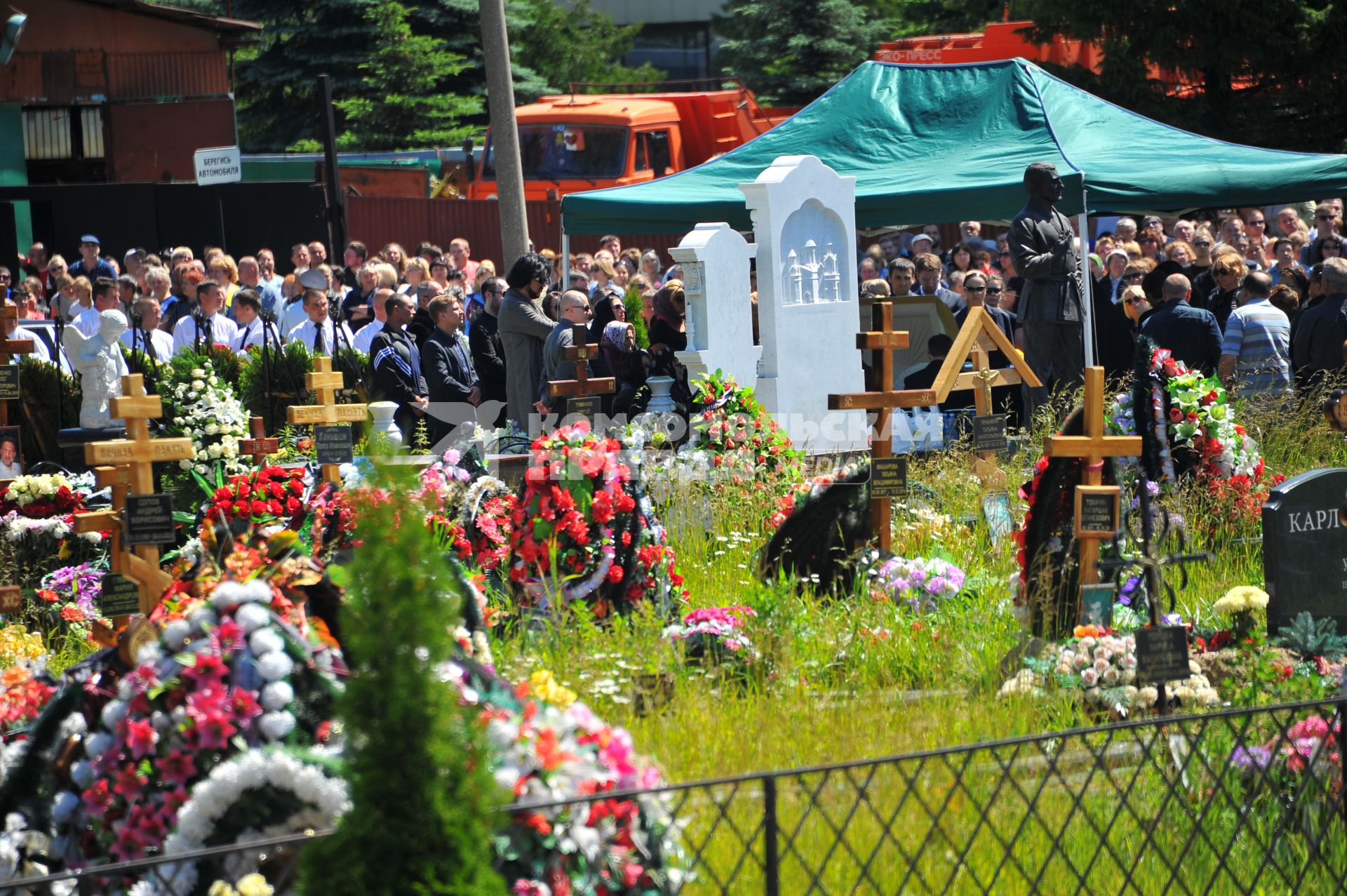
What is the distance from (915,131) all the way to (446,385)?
557 centimetres

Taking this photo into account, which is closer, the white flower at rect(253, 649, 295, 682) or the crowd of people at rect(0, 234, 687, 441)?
the white flower at rect(253, 649, 295, 682)

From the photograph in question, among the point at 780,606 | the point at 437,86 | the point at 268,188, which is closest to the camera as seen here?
the point at 780,606

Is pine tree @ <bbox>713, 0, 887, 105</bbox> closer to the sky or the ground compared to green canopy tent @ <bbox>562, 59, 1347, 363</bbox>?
closer to the sky

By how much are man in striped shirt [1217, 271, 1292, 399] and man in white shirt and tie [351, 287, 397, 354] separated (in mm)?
5655

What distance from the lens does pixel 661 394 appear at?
33.0ft

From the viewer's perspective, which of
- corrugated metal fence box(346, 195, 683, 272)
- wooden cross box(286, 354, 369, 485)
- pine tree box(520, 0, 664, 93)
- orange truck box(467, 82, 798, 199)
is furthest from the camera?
pine tree box(520, 0, 664, 93)

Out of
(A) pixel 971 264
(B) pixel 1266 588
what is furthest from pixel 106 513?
(A) pixel 971 264

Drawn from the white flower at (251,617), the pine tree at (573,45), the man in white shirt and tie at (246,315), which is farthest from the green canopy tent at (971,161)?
the pine tree at (573,45)

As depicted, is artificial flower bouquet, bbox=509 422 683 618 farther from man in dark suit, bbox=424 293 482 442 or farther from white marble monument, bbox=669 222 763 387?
man in dark suit, bbox=424 293 482 442

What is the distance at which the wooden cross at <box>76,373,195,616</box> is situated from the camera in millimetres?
5438

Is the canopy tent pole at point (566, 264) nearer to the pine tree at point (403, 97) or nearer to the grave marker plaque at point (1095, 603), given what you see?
the grave marker plaque at point (1095, 603)

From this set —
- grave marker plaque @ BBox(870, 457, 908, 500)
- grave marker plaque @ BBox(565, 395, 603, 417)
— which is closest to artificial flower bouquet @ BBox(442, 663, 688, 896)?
grave marker plaque @ BBox(870, 457, 908, 500)

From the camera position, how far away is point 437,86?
30062 millimetres

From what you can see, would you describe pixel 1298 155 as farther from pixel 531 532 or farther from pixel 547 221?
pixel 547 221
